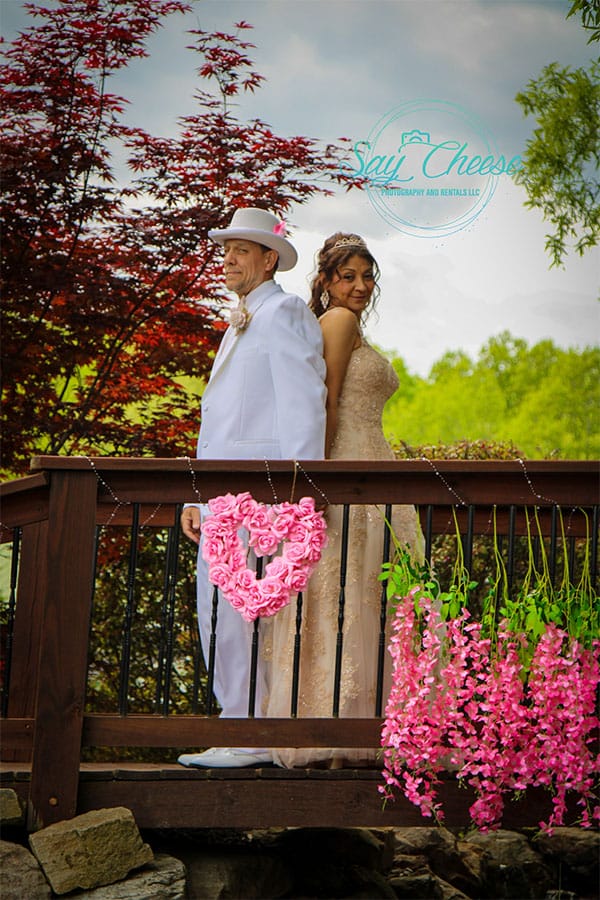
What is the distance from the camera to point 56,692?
340 centimetres

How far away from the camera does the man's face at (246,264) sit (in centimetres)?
417

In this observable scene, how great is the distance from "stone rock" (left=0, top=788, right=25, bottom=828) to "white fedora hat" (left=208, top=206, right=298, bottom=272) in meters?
2.09

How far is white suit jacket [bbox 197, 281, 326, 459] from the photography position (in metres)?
3.77

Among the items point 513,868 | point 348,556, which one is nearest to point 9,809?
point 348,556

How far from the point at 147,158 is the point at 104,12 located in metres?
0.90

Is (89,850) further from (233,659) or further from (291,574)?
(291,574)

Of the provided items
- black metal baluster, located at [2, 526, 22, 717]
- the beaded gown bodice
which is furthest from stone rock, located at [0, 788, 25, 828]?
the beaded gown bodice

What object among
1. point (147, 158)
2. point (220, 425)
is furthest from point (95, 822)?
point (147, 158)

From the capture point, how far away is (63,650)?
11.2ft

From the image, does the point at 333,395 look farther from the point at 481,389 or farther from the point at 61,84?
the point at 481,389

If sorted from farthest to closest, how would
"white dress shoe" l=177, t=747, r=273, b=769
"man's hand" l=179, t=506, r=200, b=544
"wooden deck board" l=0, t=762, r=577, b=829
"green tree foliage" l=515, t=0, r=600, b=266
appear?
Result: 1. "green tree foliage" l=515, t=0, r=600, b=266
2. "man's hand" l=179, t=506, r=200, b=544
3. "white dress shoe" l=177, t=747, r=273, b=769
4. "wooden deck board" l=0, t=762, r=577, b=829

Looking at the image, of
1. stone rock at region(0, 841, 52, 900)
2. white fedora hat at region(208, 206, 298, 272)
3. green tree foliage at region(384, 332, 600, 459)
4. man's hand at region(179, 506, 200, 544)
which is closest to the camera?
stone rock at region(0, 841, 52, 900)

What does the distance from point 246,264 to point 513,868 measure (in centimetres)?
284

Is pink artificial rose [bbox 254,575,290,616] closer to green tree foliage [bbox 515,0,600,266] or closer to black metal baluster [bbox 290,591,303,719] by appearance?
black metal baluster [bbox 290,591,303,719]
